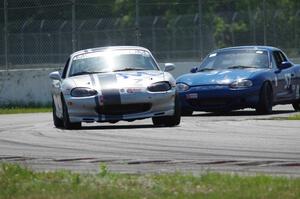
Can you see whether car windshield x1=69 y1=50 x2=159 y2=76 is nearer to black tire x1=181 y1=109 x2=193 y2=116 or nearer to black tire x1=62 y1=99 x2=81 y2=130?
black tire x1=62 y1=99 x2=81 y2=130

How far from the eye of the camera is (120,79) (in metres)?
16.8

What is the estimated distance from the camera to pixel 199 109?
20422mm

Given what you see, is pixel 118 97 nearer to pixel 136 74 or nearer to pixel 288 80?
pixel 136 74

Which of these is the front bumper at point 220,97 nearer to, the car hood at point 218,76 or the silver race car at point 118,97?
the car hood at point 218,76

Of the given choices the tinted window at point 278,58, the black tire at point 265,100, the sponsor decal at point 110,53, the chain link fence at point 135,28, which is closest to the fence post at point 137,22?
the chain link fence at point 135,28

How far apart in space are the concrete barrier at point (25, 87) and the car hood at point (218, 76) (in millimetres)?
8659

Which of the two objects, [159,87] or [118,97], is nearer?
[118,97]

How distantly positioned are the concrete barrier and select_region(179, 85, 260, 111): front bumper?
913 cm

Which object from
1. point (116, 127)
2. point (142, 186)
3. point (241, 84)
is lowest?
point (116, 127)

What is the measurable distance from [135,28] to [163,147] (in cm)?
1672

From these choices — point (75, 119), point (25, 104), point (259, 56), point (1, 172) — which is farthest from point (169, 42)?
point (1, 172)

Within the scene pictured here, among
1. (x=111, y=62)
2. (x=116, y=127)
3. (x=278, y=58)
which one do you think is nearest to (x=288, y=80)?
(x=278, y=58)

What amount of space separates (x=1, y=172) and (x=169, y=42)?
66.3ft

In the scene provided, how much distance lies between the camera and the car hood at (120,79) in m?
16.6
